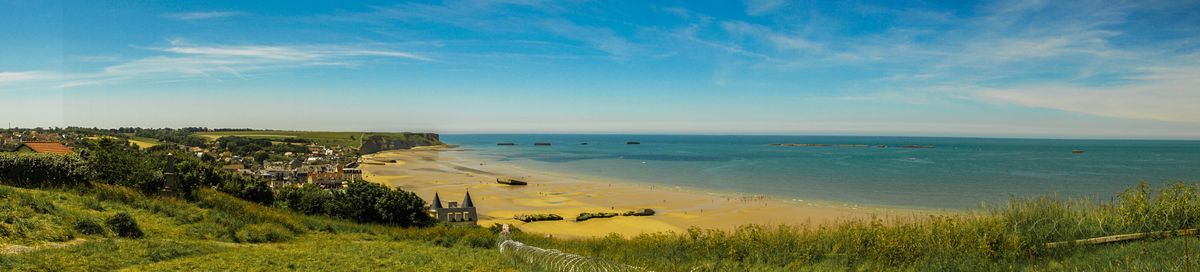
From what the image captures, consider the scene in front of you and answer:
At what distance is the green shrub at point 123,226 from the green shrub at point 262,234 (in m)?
2.03

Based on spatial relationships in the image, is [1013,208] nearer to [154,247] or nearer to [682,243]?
[682,243]

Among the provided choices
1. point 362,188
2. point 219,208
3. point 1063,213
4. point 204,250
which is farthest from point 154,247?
point 1063,213

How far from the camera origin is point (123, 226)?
12.1 m

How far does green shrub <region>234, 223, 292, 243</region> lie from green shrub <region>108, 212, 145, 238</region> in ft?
6.67

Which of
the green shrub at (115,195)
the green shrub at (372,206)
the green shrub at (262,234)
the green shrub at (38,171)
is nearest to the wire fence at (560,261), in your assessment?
the green shrub at (262,234)

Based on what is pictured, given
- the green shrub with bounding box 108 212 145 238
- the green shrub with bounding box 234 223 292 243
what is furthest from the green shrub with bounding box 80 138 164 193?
the green shrub with bounding box 108 212 145 238

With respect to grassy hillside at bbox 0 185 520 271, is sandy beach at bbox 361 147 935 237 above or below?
below

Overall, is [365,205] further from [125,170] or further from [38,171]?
[38,171]

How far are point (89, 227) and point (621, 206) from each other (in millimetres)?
32776

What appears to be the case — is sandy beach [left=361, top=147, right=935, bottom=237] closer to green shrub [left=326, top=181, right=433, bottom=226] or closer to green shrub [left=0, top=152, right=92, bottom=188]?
green shrub [left=326, top=181, right=433, bottom=226]

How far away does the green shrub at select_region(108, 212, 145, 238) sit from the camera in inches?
474

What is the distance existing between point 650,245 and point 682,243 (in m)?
1.05

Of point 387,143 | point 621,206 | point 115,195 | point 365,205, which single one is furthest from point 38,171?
point 387,143

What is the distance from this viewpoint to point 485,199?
45.8 metres
